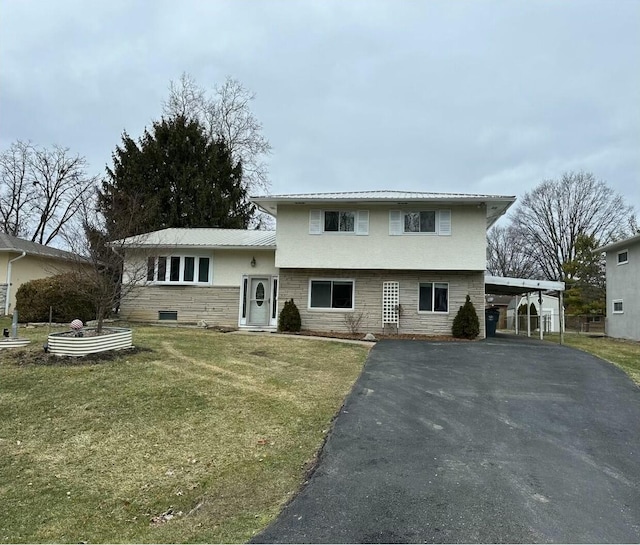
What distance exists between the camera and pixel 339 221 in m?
16.4

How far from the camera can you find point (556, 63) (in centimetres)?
1316

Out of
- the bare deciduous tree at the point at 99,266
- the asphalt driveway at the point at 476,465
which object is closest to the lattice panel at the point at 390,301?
the asphalt driveway at the point at 476,465

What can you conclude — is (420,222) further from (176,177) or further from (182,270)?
(176,177)

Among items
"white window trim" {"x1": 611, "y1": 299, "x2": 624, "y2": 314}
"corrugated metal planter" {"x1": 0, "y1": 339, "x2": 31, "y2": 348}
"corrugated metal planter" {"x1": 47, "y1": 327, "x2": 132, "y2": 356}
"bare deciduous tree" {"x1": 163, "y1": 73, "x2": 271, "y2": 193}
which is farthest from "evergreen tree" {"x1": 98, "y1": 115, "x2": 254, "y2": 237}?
"white window trim" {"x1": 611, "y1": 299, "x2": 624, "y2": 314}

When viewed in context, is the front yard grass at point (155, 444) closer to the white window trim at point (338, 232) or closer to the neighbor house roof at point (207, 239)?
the white window trim at point (338, 232)

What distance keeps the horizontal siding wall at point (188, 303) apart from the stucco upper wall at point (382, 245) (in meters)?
2.85

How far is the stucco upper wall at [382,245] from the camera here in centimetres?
1558

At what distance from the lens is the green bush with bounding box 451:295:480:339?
50.0 ft

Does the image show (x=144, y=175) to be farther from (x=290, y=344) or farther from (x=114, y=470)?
(x=114, y=470)

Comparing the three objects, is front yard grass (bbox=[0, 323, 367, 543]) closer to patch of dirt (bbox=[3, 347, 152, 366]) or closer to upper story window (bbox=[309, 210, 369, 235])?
patch of dirt (bbox=[3, 347, 152, 366])

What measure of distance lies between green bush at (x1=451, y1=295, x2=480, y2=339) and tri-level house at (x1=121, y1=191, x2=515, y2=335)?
1.55ft

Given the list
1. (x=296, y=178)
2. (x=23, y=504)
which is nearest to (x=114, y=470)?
(x=23, y=504)

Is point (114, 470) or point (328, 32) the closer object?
point (114, 470)

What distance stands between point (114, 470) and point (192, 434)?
1.09 metres
